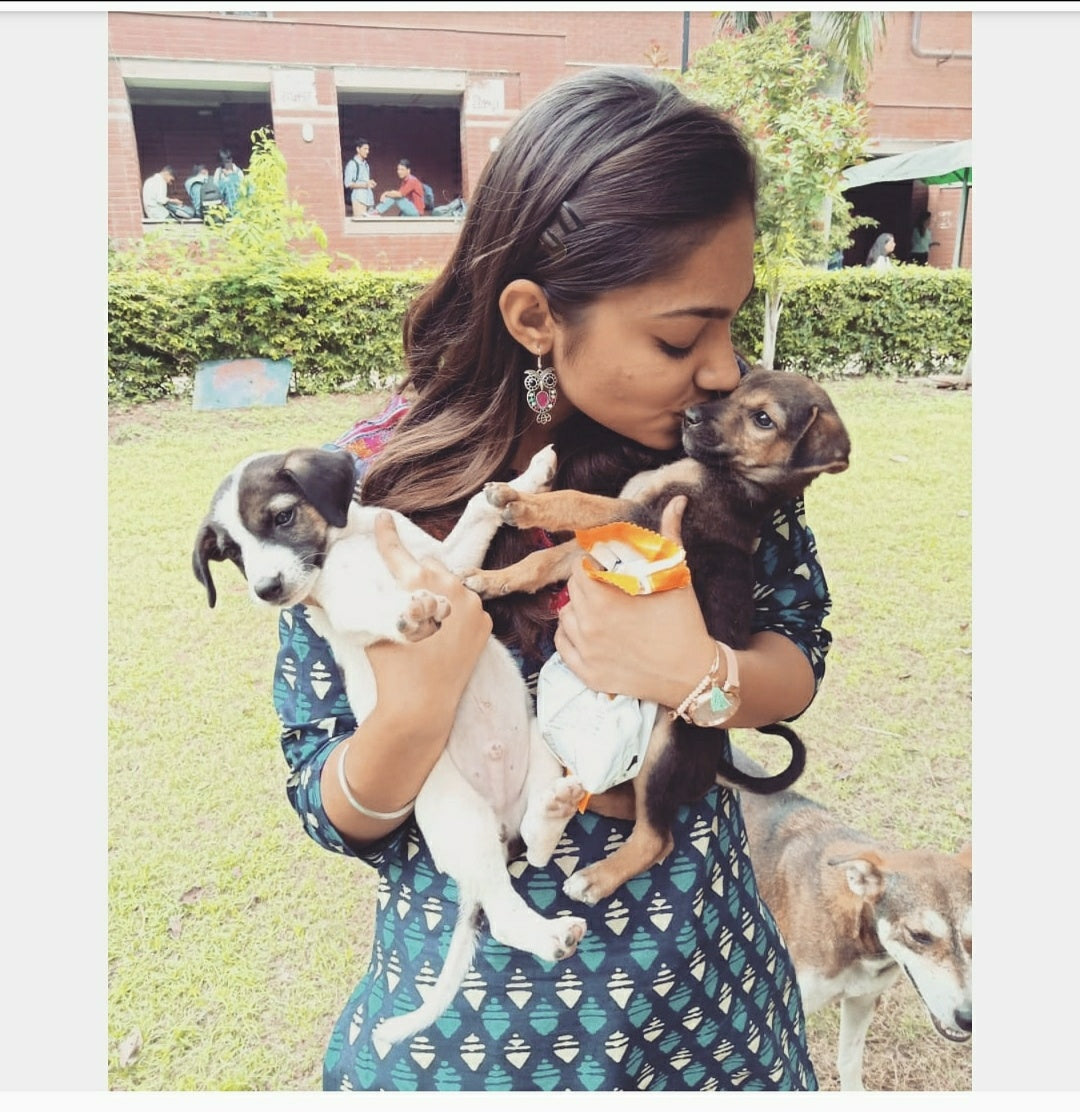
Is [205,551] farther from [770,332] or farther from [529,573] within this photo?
[770,332]

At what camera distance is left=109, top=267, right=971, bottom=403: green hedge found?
1596 mm

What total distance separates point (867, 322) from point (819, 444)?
986 mm

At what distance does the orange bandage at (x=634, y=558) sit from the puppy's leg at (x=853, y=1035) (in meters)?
1.55

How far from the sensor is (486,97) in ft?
4.68

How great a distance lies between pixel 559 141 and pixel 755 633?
32.4 inches

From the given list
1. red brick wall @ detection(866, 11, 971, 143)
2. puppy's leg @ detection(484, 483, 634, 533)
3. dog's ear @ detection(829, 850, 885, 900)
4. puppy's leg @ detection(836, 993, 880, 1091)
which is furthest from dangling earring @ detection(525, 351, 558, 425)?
puppy's leg @ detection(836, 993, 880, 1091)

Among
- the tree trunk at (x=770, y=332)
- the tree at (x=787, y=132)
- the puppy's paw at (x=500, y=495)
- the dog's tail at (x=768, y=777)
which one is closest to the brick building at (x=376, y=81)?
the tree at (x=787, y=132)

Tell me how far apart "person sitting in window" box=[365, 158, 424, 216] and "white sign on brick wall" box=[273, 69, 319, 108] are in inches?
7.4

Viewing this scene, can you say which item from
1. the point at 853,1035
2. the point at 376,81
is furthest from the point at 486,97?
the point at 853,1035

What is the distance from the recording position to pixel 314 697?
1249 mm

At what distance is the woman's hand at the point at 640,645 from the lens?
45.0 inches

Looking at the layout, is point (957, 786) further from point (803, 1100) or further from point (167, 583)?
point (167, 583)

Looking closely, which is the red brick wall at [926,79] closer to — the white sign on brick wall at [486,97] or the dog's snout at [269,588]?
the white sign on brick wall at [486,97]

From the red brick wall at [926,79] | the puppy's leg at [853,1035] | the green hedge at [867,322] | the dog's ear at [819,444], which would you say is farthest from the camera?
the puppy's leg at [853,1035]
